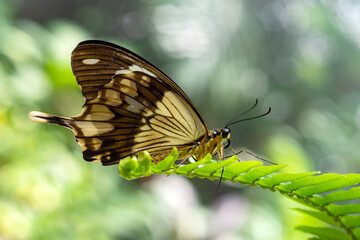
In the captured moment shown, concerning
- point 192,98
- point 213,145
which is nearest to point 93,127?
point 213,145

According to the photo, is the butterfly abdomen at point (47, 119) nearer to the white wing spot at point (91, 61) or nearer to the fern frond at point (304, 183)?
the white wing spot at point (91, 61)

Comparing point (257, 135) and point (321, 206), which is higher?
point (257, 135)

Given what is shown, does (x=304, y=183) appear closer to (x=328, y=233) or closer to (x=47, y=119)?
(x=328, y=233)

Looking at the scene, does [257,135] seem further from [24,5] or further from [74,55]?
[74,55]

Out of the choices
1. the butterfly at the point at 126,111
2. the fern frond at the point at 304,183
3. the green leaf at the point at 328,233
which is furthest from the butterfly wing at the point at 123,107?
the green leaf at the point at 328,233

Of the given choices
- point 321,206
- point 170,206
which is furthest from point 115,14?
point 321,206
